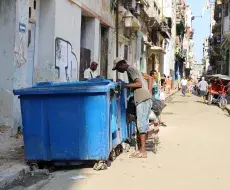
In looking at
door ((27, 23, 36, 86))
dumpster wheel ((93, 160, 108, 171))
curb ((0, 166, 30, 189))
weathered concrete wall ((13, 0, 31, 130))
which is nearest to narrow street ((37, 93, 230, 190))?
dumpster wheel ((93, 160, 108, 171))

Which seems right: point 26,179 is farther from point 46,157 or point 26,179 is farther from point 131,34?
point 131,34

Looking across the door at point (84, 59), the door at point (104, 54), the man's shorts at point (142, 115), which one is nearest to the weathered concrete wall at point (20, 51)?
the man's shorts at point (142, 115)

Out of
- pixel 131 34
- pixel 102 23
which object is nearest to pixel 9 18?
pixel 102 23

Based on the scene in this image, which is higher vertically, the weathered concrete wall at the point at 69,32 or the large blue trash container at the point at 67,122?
the weathered concrete wall at the point at 69,32

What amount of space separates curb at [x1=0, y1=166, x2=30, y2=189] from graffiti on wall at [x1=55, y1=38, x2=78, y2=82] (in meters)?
5.31

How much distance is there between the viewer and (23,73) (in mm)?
9297

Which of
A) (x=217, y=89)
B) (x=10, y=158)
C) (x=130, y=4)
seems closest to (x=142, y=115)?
(x=10, y=158)

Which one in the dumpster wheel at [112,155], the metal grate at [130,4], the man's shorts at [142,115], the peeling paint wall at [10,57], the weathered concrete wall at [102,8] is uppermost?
the metal grate at [130,4]

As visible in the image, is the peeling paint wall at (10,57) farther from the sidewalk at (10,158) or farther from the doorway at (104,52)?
the doorway at (104,52)

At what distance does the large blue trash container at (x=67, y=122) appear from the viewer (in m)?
6.32

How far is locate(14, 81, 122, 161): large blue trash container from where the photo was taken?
6316mm

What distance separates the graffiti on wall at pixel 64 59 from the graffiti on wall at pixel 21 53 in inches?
76.7

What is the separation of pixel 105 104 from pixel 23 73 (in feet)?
11.5

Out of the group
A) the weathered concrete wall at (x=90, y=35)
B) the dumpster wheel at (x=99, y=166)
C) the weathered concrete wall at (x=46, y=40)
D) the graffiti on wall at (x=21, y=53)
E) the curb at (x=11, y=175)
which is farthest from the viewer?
the weathered concrete wall at (x=90, y=35)
